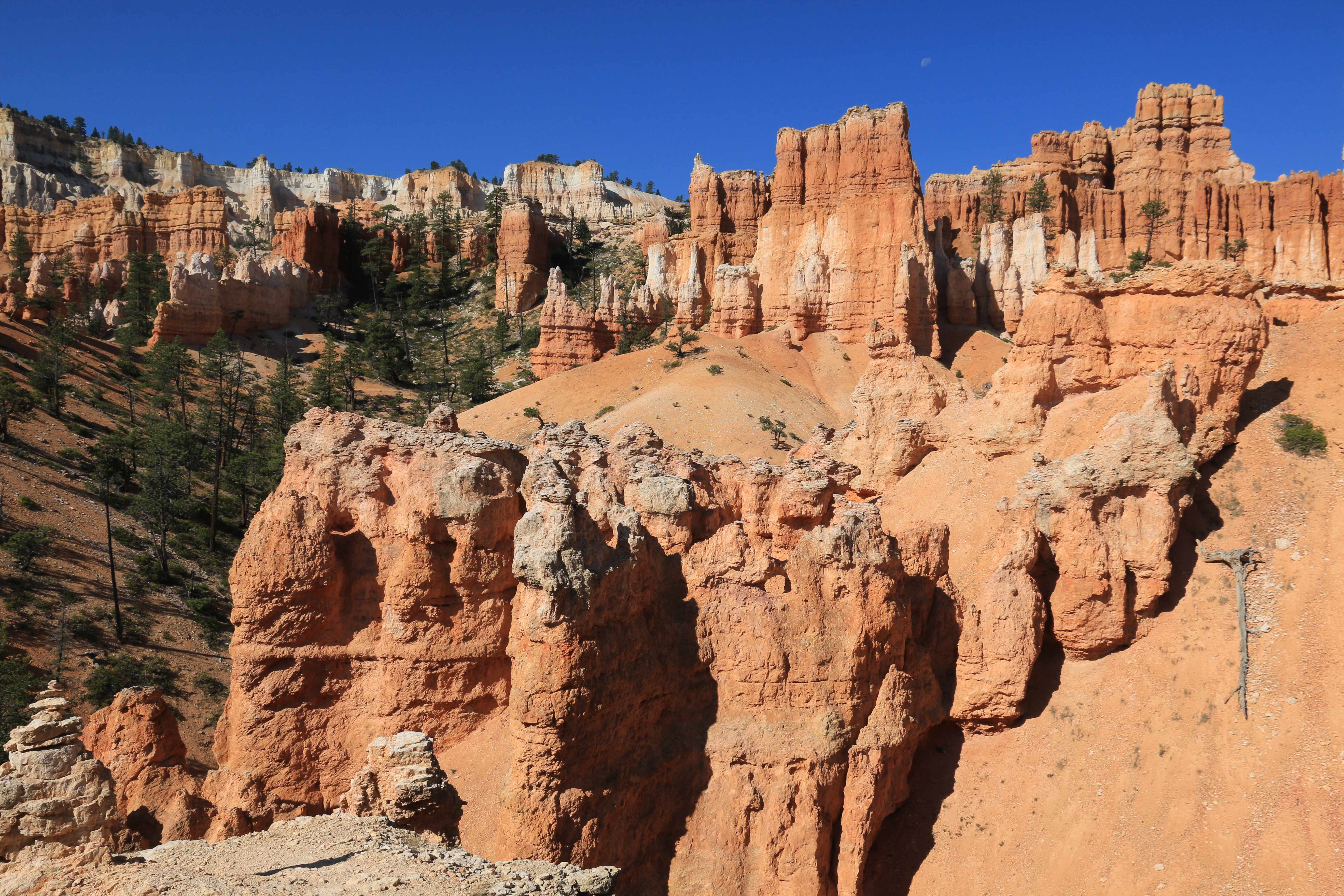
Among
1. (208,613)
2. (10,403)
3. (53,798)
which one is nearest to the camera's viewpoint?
(53,798)

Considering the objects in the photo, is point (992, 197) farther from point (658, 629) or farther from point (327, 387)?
point (658, 629)

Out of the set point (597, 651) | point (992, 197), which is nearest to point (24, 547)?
point (597, 651)

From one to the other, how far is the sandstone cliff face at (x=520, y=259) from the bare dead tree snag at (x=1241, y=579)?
75.0m

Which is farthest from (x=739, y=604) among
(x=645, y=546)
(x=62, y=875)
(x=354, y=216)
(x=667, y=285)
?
(x=354, y=216)

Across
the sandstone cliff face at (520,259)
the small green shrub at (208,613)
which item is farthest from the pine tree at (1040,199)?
the small green shrub at (208,613)

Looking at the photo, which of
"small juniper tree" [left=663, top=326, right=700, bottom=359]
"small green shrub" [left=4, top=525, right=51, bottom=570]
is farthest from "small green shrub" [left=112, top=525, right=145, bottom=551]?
"small juniper tree" [left=663, top=326, right=700, bottom=359]

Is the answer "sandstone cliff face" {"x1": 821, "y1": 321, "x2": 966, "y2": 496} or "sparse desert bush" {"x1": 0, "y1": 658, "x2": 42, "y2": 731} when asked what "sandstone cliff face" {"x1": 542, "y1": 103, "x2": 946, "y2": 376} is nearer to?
"sandstone cliff face" {"x1": 821, "y1": 321, "x2": 966, "y2": 496}

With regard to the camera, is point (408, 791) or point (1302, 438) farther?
point (1302, 438)

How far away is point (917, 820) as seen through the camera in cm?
1697

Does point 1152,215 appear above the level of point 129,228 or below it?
below

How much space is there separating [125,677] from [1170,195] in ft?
272

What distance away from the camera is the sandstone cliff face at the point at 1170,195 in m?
74.9

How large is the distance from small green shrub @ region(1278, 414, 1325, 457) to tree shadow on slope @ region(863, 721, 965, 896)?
31.6ft

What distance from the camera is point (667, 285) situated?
241 ft
